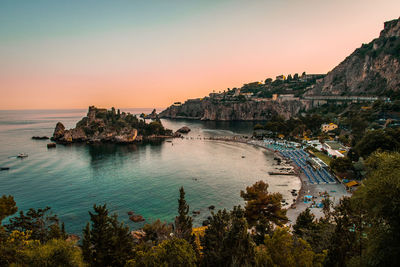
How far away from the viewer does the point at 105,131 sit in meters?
99.2

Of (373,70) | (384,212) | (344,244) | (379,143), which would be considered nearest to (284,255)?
(344,244)

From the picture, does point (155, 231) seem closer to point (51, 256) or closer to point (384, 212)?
point (51, 256)

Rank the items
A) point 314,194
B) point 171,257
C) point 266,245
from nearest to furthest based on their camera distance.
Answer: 1. point 171,257
2. point 266,245
3. point 314,194

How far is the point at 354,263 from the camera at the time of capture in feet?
34.9

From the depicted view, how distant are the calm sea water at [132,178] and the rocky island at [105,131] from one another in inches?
620

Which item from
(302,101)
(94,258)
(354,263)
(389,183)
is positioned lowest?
(94,258)

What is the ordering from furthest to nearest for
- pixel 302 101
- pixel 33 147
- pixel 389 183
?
pixel 302 101 < pixel 33 147 < pixel 389 183

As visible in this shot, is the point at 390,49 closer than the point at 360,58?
Yes

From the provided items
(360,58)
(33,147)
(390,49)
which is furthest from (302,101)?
(33,147)

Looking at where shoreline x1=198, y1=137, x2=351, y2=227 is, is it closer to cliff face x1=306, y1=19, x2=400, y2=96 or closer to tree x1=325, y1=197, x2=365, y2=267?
tree x1=325, y1=197, x2=365, y2=267

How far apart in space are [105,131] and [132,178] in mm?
56297

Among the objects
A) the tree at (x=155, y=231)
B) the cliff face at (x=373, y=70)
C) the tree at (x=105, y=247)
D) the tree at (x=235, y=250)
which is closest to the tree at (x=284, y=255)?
the tree at (x=235, y=250)

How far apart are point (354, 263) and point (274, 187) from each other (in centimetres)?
3401

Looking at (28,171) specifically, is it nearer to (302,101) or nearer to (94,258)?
(94,258)
